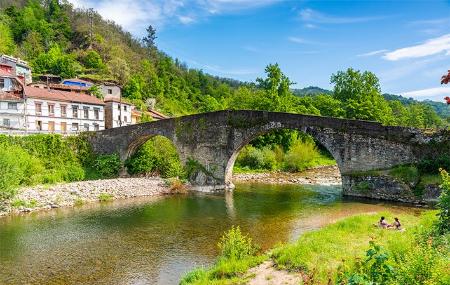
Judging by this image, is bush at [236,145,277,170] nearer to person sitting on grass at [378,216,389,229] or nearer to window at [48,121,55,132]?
window at [48,121,55,132]

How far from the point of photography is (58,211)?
22.6m

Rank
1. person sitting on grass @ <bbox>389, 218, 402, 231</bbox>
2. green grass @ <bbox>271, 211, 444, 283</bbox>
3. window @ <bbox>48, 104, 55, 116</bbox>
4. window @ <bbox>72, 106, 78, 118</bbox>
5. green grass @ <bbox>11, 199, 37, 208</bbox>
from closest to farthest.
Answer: green grass @ <bbox>271, 211, 444, 283</bbox>
person sitting on grass @ <bbox>389, 218, 402, 231</bbox>
green grass @ <bbox>11, 199, 37, 208</bbox>
window @ <bbox>48, 104, 55, 116</bbox>
window @ <bbox>72, 106, 78, 118</bbox>

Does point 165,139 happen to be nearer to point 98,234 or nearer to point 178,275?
point 98,234

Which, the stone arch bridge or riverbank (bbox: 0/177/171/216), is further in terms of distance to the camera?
the stone arch bridge

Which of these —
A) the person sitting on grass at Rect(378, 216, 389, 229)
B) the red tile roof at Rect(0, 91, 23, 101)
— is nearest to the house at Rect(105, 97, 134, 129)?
the red tile roof at Rect(0, 91, 23, 101)

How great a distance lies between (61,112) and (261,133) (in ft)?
68.4

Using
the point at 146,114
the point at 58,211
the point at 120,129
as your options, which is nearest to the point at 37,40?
the point at 146,114

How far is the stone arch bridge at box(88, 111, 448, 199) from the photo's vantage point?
23.9m

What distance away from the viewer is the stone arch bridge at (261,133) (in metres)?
23.9

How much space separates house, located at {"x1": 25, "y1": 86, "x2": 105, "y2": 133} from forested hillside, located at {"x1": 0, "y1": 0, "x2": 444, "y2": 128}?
1625cm

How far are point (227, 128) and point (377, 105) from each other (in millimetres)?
28812

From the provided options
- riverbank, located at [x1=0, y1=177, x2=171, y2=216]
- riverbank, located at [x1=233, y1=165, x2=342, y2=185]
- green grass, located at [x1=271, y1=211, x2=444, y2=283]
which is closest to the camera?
green grass, located at [x1=271, y1=211, x2=444, y2=283]

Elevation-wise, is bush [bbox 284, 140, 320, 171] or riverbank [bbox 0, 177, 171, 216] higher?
bush [bbox 284, 140, 320, 171]

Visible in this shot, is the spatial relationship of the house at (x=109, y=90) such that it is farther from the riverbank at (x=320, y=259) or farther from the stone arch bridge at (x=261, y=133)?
the riverbank at (x=320, y=259)
